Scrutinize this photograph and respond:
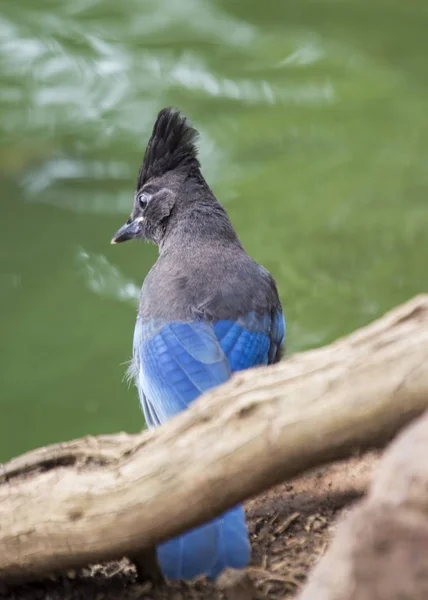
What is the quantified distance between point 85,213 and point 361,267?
1.84m

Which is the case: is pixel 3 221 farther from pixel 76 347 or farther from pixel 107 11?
pixel 107 11

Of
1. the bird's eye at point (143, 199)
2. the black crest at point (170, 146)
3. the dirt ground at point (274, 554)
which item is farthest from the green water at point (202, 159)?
the dirt ground at point (274, 554)

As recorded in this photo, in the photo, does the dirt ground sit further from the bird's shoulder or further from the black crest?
the black crest

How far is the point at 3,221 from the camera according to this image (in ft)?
23.9

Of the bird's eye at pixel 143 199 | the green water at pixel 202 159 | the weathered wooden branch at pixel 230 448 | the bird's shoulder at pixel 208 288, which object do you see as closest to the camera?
the weathered wooden branch at pixel 230 448

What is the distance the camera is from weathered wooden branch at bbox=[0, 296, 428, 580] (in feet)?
5.46

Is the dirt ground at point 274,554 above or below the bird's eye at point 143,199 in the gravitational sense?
below

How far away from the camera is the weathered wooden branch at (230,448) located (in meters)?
1.66

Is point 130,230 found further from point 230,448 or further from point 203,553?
point 230,448

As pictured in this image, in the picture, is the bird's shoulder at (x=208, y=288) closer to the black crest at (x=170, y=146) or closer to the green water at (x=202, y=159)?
the black crest at (x=170, y=146)

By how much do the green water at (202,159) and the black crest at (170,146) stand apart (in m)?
2.78

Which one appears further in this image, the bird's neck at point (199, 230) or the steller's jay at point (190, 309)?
the bird's neck at point (199, 230)

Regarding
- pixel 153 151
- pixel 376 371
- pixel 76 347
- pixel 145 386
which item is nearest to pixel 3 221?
pixel 76 347

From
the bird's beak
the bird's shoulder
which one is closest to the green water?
the bird's beak
